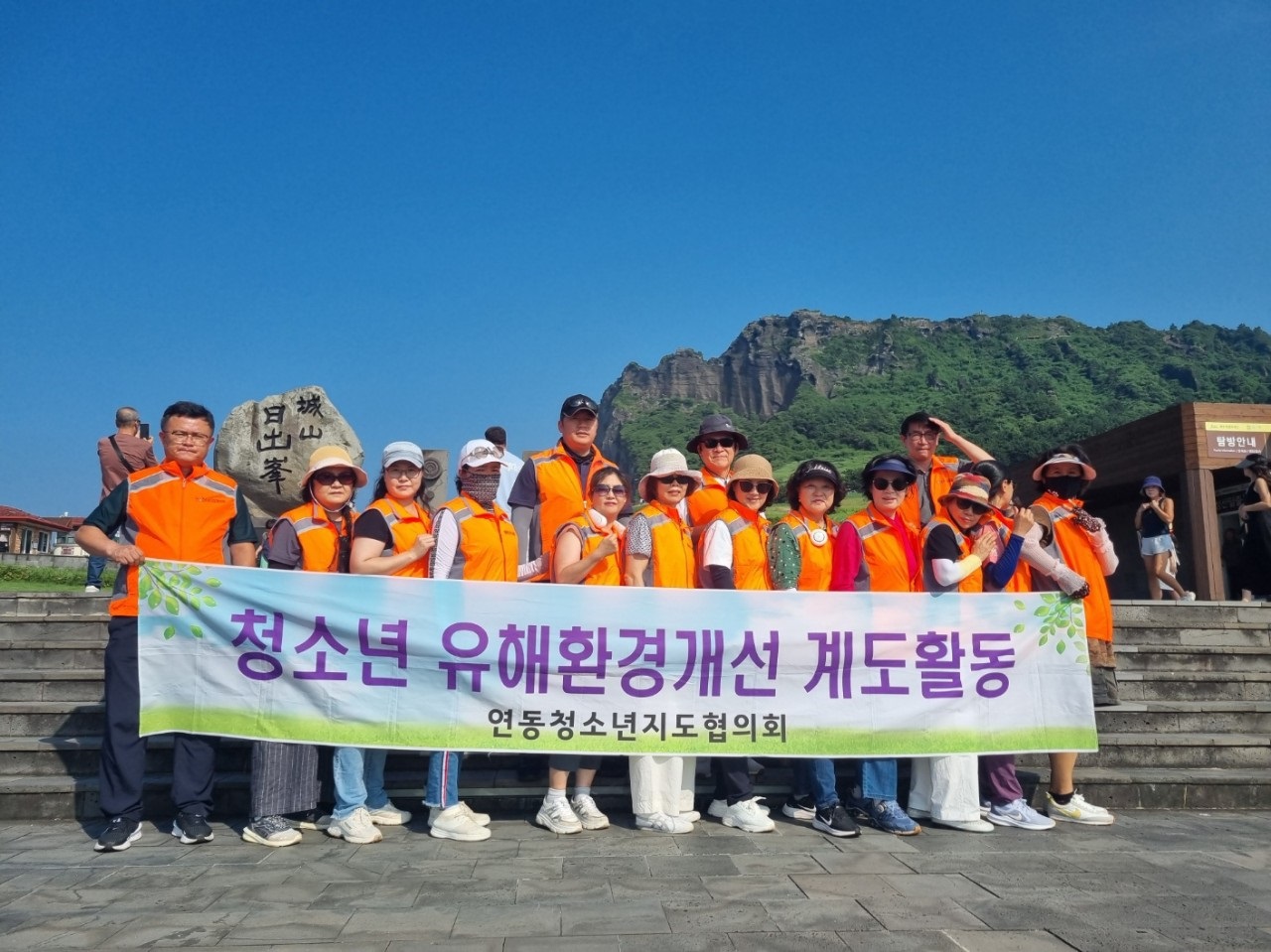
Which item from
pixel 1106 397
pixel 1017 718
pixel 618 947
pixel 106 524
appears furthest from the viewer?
pixel 1106 397

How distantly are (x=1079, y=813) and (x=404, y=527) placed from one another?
13.4ft

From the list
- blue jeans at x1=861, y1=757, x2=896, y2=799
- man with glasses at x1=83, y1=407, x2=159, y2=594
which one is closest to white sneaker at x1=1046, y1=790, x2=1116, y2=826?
blue jeans at x1=861, y1=757, x2=896, y2=799

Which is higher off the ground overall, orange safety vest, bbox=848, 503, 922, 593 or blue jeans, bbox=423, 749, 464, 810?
orange safety vest, bbox=848, 503, 922, 593

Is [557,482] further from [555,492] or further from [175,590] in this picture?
[175,590]

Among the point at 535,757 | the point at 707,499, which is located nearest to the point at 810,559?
the point at 707,499

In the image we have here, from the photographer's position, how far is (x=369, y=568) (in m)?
4.61

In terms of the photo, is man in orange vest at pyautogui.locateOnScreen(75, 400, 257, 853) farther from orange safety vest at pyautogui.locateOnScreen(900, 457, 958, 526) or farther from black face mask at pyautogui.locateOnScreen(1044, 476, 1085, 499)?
black face mask at pyautogui.locateOnScreen(1044, 476, 1085, 499)

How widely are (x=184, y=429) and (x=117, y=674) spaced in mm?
1280

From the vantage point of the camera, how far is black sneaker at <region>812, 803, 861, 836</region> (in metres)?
4.59

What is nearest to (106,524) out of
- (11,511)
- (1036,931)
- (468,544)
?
(468,544)

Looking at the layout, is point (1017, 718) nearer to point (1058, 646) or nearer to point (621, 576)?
point (1058, 646)

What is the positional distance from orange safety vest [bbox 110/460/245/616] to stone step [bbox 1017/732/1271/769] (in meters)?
5.09

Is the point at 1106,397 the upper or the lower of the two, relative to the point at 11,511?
upper

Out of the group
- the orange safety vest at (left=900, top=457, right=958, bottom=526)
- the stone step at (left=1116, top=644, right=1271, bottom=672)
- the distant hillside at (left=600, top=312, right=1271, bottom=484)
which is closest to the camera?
the orange safety vest at (left=900, top=457, right=958, bottom=526)
